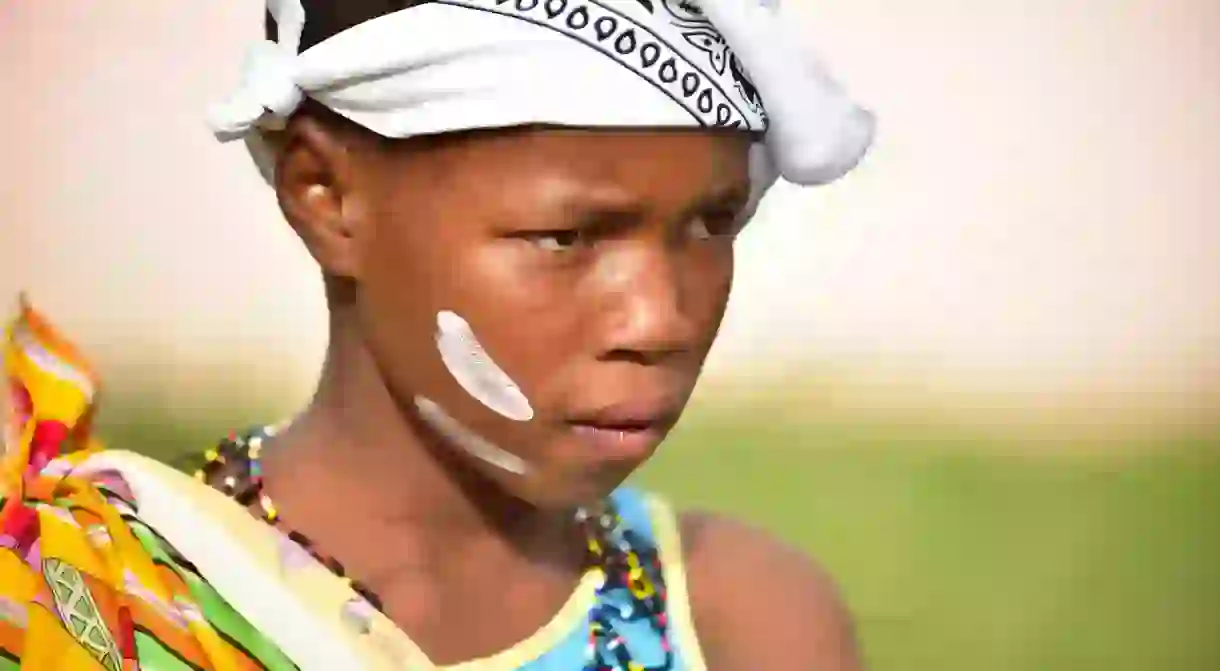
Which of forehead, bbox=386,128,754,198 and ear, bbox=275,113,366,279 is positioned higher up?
forehead, bbox=386,128,754,198

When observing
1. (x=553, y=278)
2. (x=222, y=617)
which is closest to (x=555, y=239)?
(x=553, y=278)

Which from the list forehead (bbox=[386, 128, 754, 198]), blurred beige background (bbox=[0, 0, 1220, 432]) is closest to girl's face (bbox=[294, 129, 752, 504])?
forehead (bbox=[386, 128, 754, 198])

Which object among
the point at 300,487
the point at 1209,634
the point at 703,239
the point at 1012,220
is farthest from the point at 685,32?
the point at 1209,634

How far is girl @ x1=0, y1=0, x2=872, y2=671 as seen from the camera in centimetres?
56

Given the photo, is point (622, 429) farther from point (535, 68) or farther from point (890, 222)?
point (890, 222)

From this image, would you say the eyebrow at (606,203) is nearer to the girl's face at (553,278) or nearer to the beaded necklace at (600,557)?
the girl's face at (553,278)

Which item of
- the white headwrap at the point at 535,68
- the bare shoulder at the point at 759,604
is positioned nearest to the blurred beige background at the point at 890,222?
the bare shoulder at the point at 759,604

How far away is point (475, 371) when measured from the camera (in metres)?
0.59

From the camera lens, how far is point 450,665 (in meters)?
0.64

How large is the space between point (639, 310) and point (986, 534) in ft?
1.86

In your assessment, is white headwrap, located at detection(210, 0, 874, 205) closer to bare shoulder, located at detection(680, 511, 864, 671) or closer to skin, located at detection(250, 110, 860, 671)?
skin, located at detection(250, 110, 860, 671)

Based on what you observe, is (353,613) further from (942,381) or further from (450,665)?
(942,381)

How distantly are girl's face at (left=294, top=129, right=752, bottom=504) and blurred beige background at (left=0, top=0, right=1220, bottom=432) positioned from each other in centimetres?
35

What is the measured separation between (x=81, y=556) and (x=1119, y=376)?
2.55 ft
